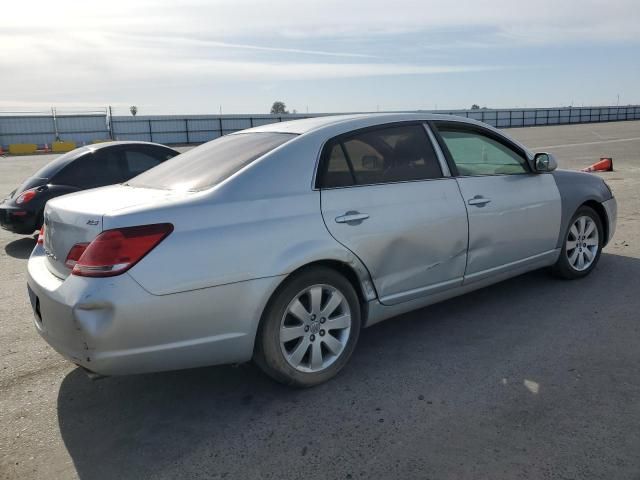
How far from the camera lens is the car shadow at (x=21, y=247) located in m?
7.38

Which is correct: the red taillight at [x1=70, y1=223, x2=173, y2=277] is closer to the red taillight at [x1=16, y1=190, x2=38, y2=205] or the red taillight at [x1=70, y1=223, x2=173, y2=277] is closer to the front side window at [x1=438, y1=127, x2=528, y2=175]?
the front side window at [x1=438, y1=127, x2=528, y2=175]

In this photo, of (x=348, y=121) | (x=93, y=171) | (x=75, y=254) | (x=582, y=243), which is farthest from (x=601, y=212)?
(x=93, y=171)

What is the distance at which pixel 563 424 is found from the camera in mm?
2996

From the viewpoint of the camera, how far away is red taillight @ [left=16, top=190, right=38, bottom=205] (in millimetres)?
7633

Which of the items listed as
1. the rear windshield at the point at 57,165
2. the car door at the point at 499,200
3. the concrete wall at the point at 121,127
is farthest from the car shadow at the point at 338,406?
the concrete wall at the point at 121,127

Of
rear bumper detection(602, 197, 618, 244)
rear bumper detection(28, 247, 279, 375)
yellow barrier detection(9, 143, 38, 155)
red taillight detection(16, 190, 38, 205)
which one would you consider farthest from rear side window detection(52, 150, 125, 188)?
yellow barrier detection(9, 143, 38, 155)

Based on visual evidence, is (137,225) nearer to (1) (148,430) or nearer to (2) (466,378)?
(1) (148,430)

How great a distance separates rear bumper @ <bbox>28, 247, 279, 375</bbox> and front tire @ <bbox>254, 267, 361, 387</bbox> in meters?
0.12

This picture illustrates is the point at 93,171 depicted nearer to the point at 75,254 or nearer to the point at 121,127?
the point at 75,254

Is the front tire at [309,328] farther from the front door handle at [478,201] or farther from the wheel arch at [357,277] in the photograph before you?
the front door handle at [478,201]

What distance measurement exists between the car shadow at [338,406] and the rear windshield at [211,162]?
1256mm

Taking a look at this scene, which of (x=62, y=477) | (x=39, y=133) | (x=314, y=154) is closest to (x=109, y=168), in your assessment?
(x=314, y=154)

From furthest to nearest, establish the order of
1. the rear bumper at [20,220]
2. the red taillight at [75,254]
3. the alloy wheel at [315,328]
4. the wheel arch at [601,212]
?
the rear bumper at [20,220], the wheel arch at [601,212], the alloy wheel at [315,328], the red taillight at [75,254]

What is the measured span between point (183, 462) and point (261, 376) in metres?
0.99
